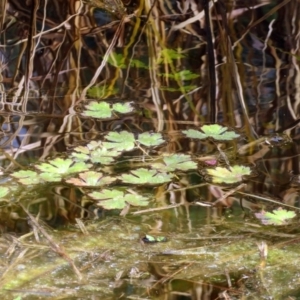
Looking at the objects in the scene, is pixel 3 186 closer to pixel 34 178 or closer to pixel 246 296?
pixel 34 178

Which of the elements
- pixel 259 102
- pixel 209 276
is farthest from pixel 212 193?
pixel 259 102

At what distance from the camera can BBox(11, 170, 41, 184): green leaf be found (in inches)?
60.4

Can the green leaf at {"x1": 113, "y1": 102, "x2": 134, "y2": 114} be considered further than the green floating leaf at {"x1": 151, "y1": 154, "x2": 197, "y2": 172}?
Yes

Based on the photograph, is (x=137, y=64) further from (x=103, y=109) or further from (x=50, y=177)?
(x=50, y=177)

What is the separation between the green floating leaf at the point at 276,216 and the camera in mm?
1357

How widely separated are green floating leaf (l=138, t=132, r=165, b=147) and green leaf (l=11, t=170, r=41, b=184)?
1.14 feet

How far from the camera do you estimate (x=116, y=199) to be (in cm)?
145

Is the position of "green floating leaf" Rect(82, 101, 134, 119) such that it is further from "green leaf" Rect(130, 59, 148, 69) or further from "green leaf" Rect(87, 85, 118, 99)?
"green leaf" Rect(130, 59, 148, 69)

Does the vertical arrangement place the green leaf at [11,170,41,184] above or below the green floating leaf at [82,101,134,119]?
below

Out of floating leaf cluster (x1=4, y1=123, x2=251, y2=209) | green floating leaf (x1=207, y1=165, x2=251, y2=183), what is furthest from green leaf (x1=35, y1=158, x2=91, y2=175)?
green floating leaf (x1=207, y1=165, x2=251, y2=183)

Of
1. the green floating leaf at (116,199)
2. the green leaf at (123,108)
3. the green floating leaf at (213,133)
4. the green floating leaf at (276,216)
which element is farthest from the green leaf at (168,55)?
the green floating leaf at (276,216)

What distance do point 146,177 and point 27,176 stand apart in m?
0.31

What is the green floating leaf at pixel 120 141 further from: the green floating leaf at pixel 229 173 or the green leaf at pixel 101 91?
the green leaf at pixel 101 91

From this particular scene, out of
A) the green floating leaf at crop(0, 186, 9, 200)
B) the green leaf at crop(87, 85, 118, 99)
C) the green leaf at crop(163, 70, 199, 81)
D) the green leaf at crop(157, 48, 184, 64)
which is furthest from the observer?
the green leaf at crop(157, 48, 184, 64)
